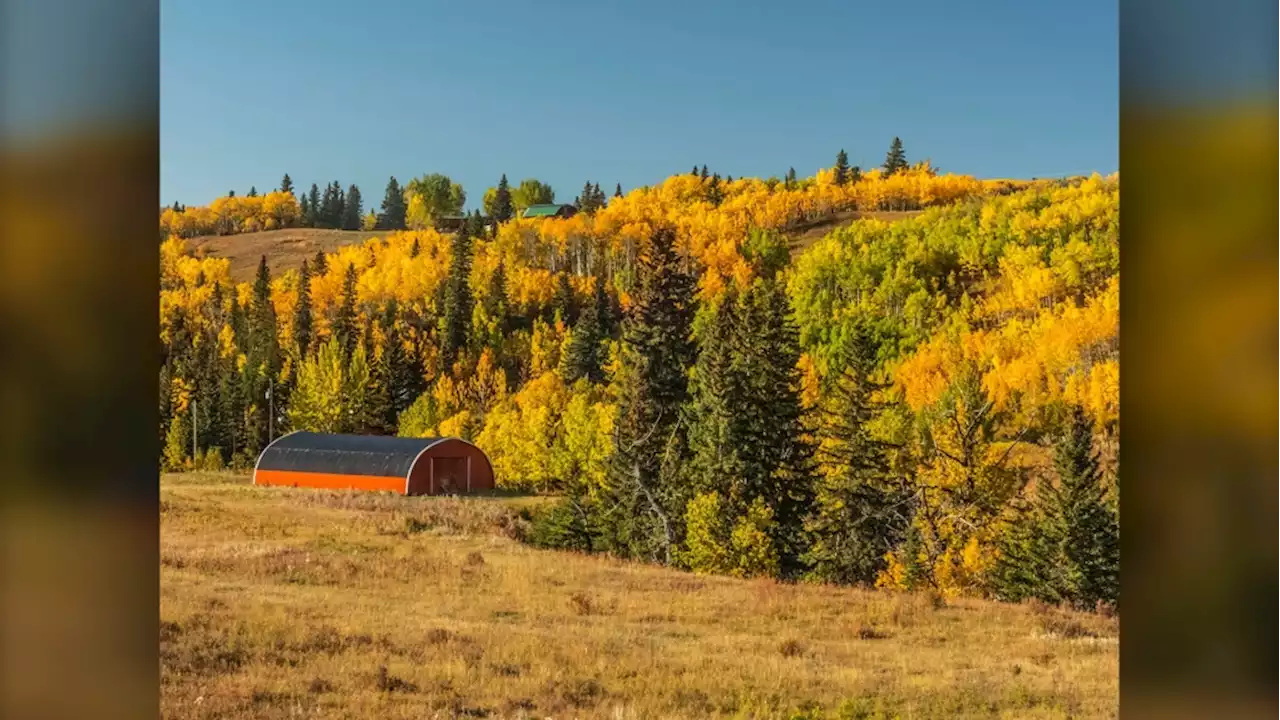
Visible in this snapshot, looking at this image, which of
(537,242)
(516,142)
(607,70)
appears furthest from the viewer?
(537,242)

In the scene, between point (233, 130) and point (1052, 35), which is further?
point (1052, 35)

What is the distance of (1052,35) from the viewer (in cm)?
980

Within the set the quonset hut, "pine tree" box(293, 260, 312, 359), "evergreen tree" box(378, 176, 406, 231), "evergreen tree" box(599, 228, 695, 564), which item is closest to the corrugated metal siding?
the quonset hut

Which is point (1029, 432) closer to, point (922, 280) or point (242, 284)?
point (922, 280)

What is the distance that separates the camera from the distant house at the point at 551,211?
26.7 m

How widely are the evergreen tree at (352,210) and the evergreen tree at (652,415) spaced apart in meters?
21.1

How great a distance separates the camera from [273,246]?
31328 millimetres

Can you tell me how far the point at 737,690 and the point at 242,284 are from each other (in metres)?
27.4

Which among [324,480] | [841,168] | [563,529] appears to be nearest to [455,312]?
[324,480]

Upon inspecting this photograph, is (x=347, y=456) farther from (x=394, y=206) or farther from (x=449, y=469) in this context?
(x=394, y=206)

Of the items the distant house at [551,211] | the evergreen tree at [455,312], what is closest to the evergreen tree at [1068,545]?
the evergreen tree at [455,312]
